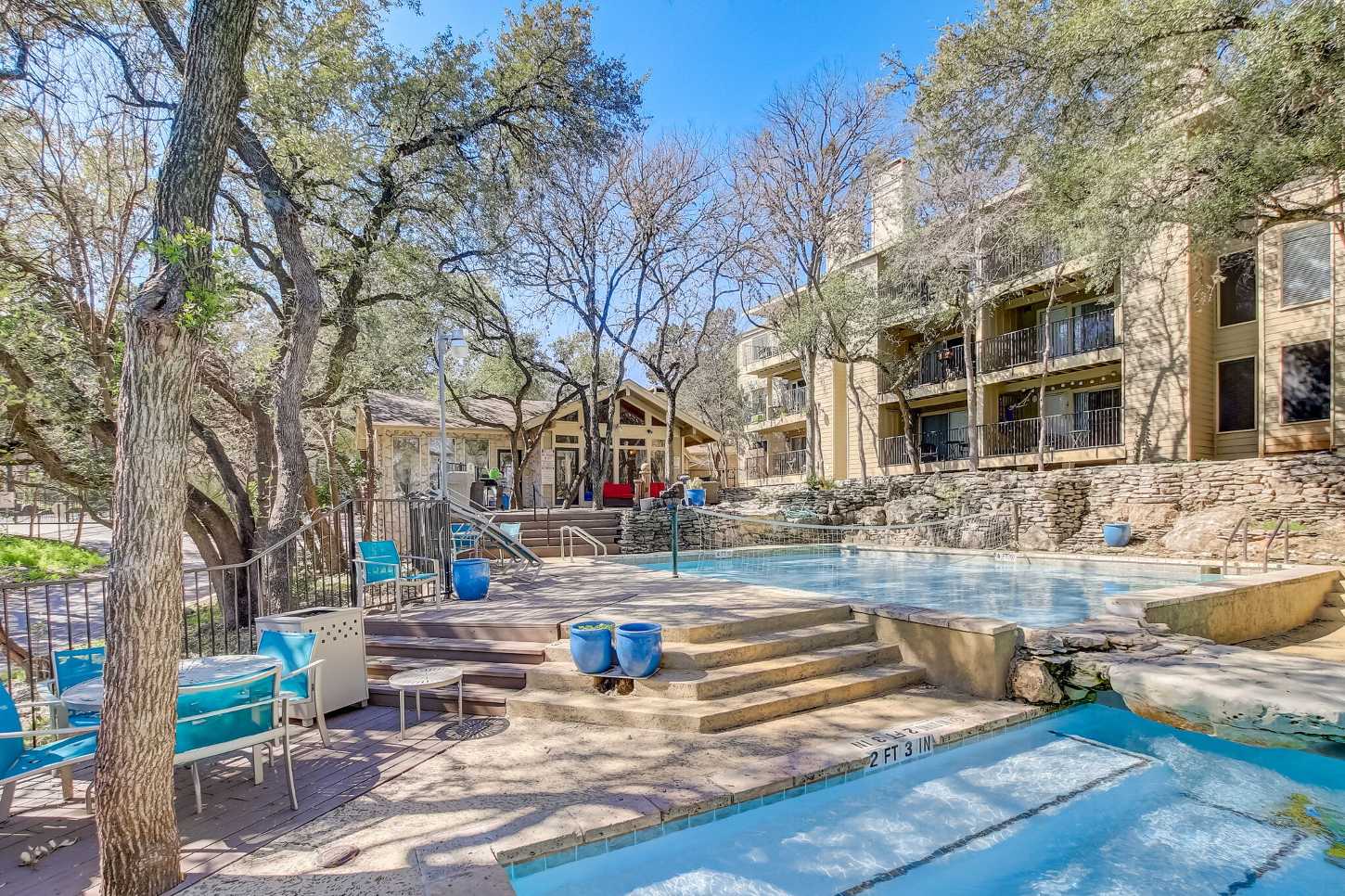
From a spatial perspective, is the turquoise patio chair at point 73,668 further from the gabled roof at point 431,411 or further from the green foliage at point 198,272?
the gabled roof at point 431,411

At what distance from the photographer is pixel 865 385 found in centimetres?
2381

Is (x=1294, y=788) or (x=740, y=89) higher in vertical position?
(x=740, y=89)

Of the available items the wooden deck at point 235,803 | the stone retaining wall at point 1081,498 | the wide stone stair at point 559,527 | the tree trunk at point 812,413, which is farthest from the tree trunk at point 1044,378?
the wooden deck at point 235,803

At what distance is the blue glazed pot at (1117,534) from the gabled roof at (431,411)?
1782cm

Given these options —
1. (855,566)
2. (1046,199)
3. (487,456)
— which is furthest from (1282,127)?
(487,456)

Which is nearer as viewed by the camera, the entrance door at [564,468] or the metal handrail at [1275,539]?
the metal handrail at [1275,539]

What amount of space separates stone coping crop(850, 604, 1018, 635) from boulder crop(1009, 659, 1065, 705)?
0.33 meters

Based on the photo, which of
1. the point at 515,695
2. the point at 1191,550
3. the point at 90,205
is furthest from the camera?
the point at 1191,550

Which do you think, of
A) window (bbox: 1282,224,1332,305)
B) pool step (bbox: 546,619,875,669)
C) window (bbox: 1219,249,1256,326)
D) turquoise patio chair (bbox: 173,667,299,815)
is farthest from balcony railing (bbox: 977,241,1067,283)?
turquoise patio chair (bbox: 173,667,299,815)

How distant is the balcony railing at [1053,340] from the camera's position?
17672 mm

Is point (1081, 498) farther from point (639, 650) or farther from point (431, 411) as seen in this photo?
point (431, 411)

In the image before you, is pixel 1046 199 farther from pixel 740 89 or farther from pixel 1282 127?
pixel 740 89

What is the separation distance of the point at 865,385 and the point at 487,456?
1418cm

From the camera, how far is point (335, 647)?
517cm
